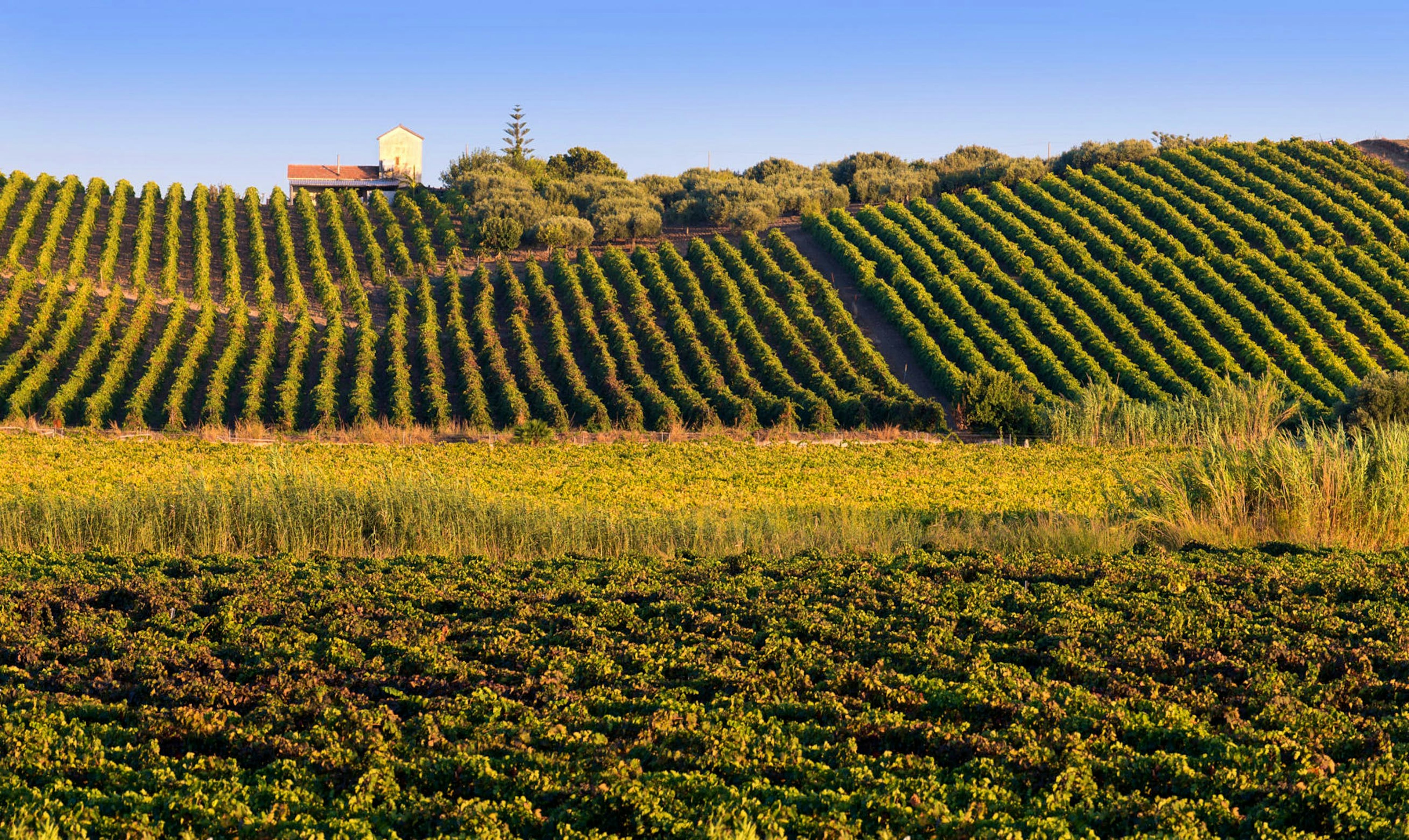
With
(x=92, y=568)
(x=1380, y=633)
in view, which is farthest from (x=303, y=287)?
(x=1380, y=633)

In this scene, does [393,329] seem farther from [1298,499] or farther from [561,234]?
[1298,499]

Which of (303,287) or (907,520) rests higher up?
(303,287)

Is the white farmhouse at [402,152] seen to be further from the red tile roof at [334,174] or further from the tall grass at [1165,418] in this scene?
the tall grass at [1165,418]

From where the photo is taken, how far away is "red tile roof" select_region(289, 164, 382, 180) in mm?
69125

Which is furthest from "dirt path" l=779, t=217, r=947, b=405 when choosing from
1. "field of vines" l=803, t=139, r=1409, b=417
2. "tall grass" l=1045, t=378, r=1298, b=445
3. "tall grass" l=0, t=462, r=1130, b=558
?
"tall grass" l=0, t=462, r=1130, b=558

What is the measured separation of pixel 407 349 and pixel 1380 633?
31130mm

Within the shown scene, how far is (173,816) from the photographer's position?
17.5 feet

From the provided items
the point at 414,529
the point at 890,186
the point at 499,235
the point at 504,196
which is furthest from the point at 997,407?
the point at 504,196

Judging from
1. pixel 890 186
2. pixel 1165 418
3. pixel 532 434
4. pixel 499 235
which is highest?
pixel 890 186

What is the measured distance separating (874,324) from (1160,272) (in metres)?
10.9

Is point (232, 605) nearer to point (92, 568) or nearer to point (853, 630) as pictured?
point (92, 568)

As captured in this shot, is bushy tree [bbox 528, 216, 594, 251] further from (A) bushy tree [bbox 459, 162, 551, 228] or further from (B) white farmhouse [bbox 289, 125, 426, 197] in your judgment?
(B) white farmhouse [bbox 289, 125, 426, 197]

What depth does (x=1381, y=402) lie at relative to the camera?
79.0 feet

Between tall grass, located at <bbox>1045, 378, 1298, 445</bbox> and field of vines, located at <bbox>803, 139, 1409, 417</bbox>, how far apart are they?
3141 mm
